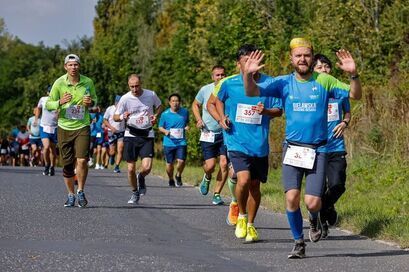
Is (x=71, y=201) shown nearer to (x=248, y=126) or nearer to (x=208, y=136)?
(x=208, y=136)

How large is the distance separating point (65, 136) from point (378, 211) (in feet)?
14.3

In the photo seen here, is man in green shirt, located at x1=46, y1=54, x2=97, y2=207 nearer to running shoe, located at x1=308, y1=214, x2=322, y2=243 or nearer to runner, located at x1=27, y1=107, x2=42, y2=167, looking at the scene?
running shoe, located at x1=308, y1=214, x2=322, y2=243

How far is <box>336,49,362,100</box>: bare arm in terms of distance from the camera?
31.2ft

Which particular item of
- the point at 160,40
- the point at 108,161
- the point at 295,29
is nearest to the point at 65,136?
the point at 108,161

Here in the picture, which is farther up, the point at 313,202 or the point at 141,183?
the point at 313,202

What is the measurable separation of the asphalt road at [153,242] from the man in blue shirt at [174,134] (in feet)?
15.6

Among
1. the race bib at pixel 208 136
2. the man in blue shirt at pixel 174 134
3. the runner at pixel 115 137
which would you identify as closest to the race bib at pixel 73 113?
the race bib at pixel 208 136

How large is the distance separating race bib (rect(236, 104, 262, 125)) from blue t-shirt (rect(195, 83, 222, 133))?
4.35m

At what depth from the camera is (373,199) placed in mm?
15664

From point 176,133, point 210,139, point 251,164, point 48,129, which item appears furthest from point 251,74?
point 48,129

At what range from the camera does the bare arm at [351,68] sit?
951 centimetres

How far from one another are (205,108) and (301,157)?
20.7ft

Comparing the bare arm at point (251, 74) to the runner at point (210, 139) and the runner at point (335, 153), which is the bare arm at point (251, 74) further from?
the runner at point (210, 139)

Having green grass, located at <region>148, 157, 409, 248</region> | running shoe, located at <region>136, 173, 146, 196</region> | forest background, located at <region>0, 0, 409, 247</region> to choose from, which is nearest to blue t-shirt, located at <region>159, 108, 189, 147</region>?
green grass, located at <region>148, 157, 409, 248</region>
